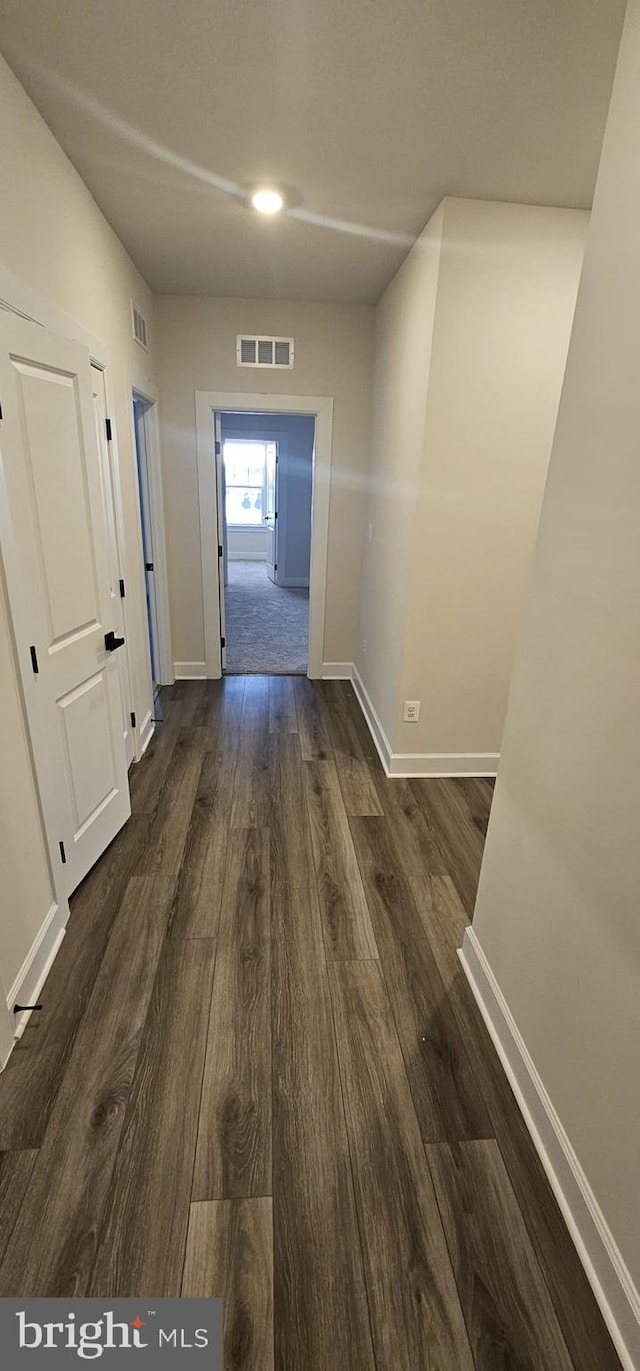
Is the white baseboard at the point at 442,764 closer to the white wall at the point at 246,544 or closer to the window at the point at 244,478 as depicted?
the white wall at the point at 246,544

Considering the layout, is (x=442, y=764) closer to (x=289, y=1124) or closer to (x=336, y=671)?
(x=336, y=671)

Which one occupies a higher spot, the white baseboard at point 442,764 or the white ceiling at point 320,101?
the white ceiling at point 320,101

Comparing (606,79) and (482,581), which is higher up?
(606,79)

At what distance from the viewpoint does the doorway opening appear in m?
5.07

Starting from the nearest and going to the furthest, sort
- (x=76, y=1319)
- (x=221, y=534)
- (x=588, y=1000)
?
(x=76, y=1319), (x=588, y=1000), (x=221, y=534)

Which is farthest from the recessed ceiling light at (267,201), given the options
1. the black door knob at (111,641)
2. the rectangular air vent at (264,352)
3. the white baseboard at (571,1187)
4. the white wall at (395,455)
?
the white baseboard at (571,1187)

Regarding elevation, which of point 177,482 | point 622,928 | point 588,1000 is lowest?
point 588,1000

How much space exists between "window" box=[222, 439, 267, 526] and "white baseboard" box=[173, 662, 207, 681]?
6.25 metres

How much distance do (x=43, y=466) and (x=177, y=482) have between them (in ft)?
7.69

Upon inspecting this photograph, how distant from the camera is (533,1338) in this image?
1.08m

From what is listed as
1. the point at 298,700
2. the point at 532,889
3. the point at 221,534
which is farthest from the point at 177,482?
the point at 532,889

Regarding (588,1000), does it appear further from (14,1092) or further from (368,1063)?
(14,1092)

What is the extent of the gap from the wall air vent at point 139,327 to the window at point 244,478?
678cm

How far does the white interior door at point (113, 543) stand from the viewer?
235 cm
